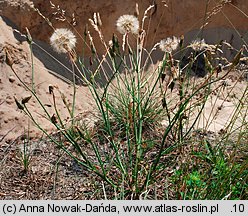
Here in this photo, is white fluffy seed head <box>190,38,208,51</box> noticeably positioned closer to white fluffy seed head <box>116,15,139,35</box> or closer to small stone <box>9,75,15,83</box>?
white fluffy seed head <box>116,15,139,35</box>

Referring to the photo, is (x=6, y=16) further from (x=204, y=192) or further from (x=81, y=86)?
(x=204, y=192)

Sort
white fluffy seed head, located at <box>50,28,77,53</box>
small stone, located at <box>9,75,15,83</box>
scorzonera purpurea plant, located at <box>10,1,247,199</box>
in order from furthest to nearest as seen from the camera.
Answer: small stone, located at <box>9,75,15,83</box>, white fluffy seed head, located at <box>50,28,77,53</box>, scorzonera purpurea plant, located at <box>10,1,247,199</box>

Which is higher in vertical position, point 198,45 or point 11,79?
point 11,79

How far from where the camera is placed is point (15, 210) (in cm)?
195

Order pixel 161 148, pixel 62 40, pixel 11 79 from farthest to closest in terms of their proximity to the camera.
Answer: pixel 11 79 < pixel 62 40 < pixel 161 148

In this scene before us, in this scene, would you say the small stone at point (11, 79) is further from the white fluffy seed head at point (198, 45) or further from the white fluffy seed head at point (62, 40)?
the white fluffy seed head at point (198, 45)

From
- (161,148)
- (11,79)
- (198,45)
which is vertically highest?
(11,79)

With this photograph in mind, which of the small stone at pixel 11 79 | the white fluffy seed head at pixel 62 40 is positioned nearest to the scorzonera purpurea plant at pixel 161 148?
the white fluffy seed head at pixel 62 40

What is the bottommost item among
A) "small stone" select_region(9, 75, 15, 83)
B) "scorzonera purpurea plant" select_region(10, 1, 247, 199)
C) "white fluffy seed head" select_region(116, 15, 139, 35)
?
"scorzonera purpurea plant" select_region(10, 1, 247, 199)

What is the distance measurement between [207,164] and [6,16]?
3.74 meters

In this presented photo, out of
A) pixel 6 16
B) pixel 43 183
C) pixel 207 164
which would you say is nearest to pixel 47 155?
pixel 43 183

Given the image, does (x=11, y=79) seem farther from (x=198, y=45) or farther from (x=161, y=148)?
(x=161, y=148)

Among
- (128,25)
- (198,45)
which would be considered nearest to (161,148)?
(198,45)

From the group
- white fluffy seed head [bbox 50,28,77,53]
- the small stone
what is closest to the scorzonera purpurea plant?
white fluffy seed head [bbox 50,28,77,53]
